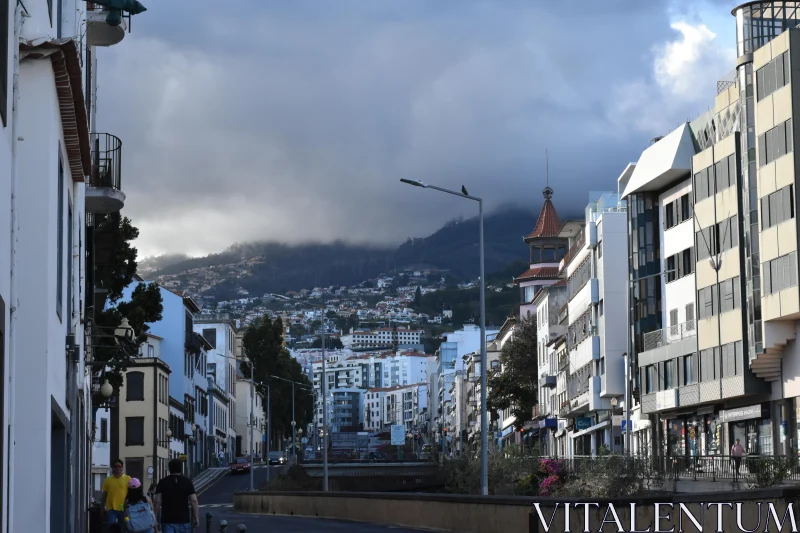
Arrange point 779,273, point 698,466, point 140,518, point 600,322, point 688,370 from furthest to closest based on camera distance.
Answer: point 600,322, point 688,370, point 698,466, point 779,273, point 140,518

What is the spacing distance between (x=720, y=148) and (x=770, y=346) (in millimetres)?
9507

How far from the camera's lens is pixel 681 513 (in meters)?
18.4

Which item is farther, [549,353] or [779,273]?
[549,353]

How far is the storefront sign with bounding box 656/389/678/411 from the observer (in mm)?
61691

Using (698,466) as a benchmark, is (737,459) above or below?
above

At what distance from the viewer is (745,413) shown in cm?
5541

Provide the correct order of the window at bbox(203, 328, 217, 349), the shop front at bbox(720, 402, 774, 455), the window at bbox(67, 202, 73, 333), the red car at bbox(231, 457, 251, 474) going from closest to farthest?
the window at bbox(67, 202, 73, 333), the shop front at bbox(720, 402, 774, 455), the red car at bbox(231, 457, 251, 474), the window at bbox(203, 328, 217, 349)

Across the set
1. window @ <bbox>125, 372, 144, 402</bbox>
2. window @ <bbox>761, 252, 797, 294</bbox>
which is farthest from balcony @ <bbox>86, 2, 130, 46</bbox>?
window @ <bbox>125, 372, 144, 402</bbox>

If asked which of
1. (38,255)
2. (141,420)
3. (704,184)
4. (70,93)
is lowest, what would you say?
(141,420)

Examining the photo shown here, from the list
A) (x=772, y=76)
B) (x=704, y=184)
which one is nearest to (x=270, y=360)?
(x=704, y=184)

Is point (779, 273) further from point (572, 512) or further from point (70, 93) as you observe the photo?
point (70, 93)

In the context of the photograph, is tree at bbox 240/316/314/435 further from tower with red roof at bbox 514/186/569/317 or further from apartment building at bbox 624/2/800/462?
apartment building at bbox 624/2/800/462

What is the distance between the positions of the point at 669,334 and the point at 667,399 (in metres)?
3.39

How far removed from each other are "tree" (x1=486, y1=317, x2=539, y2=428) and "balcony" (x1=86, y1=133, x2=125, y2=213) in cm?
7498
